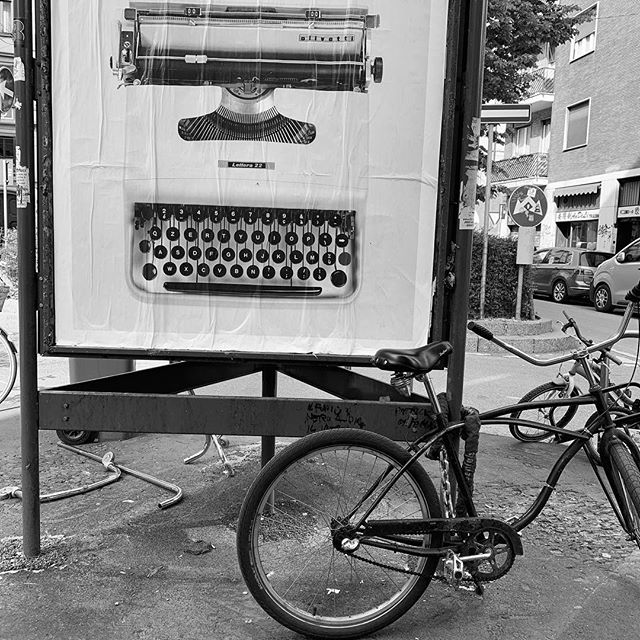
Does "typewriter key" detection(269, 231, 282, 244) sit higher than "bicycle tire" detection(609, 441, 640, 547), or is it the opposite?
"typewriter key" detection(269, 231, 282, 244)

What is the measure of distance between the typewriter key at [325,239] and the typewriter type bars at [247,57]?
1.31ft

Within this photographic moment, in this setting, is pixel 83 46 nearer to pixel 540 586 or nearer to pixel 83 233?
pixel 83 233

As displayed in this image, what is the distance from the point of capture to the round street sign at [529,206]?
33.1ft

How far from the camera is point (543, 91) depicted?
103 feet

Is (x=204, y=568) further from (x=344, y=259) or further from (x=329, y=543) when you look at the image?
(x=344, y=259)

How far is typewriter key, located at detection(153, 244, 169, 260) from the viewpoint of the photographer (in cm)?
302

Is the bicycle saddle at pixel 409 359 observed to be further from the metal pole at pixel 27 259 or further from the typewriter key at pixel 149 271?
the metal pole at pixel 27 259

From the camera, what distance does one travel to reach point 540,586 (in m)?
3.12

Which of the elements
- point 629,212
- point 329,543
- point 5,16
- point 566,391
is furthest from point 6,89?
point 5,16

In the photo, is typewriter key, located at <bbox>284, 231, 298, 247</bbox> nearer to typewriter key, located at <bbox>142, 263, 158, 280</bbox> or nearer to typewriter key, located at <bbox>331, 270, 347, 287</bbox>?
typewriter key, located at <bbox>331, 270, 347, 287</bbox>

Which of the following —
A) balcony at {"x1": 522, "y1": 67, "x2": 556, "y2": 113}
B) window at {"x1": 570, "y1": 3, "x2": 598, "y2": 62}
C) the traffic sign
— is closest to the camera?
the traffic sign

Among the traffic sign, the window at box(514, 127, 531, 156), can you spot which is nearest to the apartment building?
the window at box(514, 127, 531, 156)

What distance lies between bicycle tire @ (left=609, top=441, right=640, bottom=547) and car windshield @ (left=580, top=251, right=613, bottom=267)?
16.1m

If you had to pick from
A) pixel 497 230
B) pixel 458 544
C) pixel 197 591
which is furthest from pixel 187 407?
pixel 497 230
